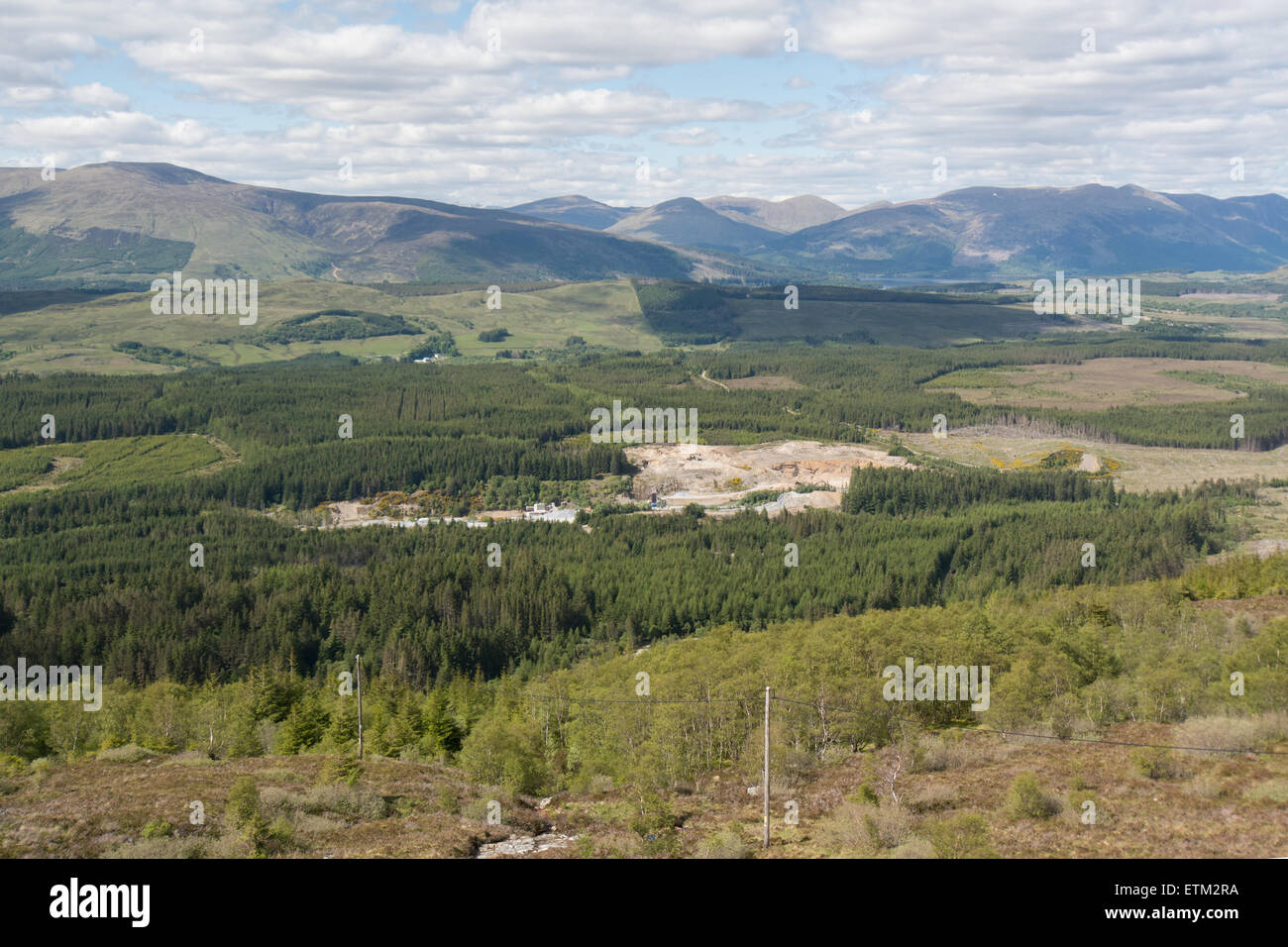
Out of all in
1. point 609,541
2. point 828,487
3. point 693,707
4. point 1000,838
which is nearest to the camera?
point 1000,838

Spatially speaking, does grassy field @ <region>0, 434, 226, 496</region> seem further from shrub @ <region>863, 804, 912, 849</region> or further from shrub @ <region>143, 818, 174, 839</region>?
shrub @ <region>863, 804, 912, 849</region>

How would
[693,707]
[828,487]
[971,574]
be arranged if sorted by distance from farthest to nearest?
1. [828,487]
2. [971,574]
3. [693,707]

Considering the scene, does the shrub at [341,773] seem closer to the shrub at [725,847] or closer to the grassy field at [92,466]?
the shrub at [725,847]

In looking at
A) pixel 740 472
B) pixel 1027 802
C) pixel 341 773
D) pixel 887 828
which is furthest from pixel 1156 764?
pixel 740 472

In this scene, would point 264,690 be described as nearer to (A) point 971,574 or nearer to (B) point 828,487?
(A) point 971,574

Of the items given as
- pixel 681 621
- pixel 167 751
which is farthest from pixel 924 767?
pixel 681 621

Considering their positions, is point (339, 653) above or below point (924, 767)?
below

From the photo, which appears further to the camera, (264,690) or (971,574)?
(971,574)
